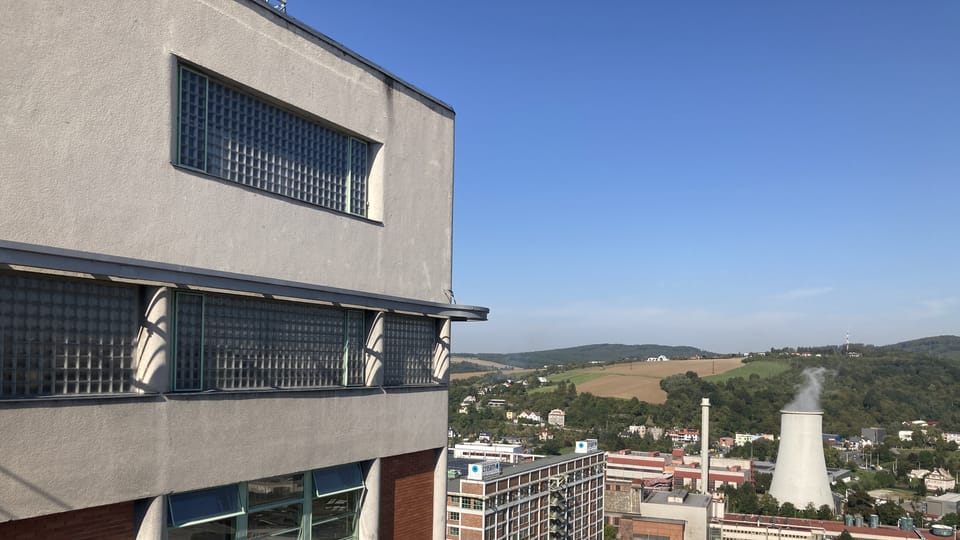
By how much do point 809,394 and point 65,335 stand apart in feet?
301

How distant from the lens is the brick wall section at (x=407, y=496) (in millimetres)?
10508

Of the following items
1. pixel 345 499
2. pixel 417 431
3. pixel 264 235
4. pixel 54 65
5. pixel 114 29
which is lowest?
pixel 345 499

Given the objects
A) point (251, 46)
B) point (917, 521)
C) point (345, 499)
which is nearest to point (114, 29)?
point (251, 46)

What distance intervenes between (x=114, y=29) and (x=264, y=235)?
247cm

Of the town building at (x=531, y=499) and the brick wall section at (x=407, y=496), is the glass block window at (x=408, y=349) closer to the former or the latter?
the brick wall section at (x=407, y=496)

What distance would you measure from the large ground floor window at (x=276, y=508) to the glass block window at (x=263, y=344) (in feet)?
3.44

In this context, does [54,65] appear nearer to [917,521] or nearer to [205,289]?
[205,289]

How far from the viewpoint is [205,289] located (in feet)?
24.0

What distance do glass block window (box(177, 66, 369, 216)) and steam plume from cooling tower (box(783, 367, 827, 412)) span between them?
258 ft

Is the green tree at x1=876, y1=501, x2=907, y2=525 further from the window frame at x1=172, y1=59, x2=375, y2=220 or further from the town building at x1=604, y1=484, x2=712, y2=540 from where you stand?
the window frame at x1=172, y1=59, x2=375, y2=220

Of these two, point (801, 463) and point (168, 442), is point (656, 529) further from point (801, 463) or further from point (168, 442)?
point (168, 442)

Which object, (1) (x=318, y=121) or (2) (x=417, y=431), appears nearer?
(1) (x=318, y=121)

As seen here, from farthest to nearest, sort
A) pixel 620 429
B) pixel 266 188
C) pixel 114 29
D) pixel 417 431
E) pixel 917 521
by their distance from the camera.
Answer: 1. pixel 620 429
2. pixel 917 521
3. pixel 417 431
4. pixel 266 188
5. pixel 114 29

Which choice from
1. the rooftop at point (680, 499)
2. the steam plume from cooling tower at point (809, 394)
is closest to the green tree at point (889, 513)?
the steam plume from cooling tower at point (809, 394)
